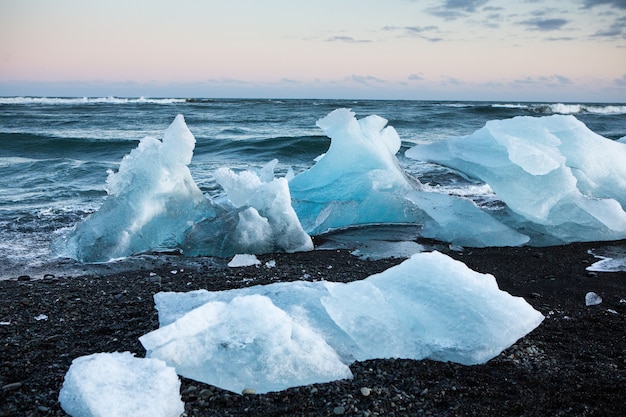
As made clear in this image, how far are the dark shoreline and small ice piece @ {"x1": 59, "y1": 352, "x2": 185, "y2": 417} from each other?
0.09 m

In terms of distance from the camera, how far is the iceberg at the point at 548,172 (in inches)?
193

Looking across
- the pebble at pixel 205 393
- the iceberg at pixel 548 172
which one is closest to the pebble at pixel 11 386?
the pebble at pixel 205 393

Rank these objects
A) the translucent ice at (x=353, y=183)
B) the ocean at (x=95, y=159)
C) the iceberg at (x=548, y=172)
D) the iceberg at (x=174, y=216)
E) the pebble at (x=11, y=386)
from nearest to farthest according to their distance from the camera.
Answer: the pebble at (x=11, y=386) → the iceberg at (x=174, y=216) → the iceberg at (x=548, y=172) → the ocean at (x=95, y=159) → the translucent ice at (x=353, y=183)

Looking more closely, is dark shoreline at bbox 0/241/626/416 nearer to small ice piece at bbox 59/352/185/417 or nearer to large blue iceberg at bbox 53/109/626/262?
small ice piece at bbox 59/352/185/417

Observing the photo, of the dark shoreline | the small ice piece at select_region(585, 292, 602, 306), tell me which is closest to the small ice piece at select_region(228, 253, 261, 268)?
the dark shoreline

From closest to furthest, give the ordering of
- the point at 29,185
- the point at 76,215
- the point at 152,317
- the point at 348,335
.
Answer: the point at 348,335, the point at 152,317, the point at 76,215, the point at 29,185

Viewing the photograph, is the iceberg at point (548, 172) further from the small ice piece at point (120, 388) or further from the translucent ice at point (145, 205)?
the small ice piece at point (120, 388)

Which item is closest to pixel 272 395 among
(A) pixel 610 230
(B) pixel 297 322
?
(B) pixel 297 322

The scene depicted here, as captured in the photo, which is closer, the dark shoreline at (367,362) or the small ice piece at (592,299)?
the dark shoreline at (367,362)

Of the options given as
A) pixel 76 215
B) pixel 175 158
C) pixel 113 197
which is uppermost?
pixel 175 158

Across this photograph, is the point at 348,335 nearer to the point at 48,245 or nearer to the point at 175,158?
the point at 175,158

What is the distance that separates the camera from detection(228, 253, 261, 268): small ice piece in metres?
4.40

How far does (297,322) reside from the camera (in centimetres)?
278

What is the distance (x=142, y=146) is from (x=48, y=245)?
1205 mm
